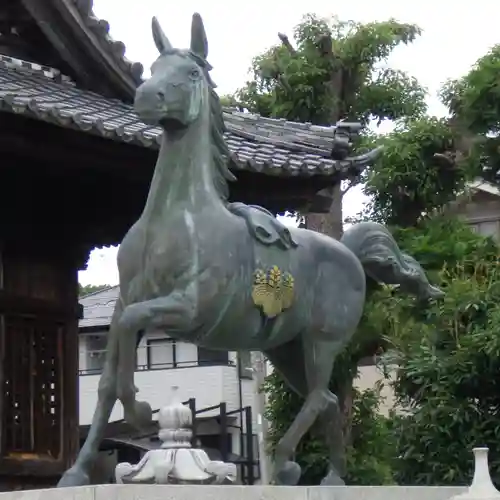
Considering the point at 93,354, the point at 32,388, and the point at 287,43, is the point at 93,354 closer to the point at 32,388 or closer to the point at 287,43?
the point at 287,43

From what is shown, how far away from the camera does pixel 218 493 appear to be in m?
5.00

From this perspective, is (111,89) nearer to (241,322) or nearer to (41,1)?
(41,1)

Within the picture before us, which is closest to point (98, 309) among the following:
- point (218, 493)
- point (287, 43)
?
point (287, 43)

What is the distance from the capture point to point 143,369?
91.2ft

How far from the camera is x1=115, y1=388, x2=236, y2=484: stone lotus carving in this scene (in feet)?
17.6

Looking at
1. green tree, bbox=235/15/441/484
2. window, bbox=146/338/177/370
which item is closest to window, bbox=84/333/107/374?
window, bbox=146/338/177/370

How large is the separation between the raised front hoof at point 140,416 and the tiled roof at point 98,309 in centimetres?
1919

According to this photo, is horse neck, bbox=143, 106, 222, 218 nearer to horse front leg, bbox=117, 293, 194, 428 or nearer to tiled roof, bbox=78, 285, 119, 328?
horse front leg, bbox=117, 293, 194, 428

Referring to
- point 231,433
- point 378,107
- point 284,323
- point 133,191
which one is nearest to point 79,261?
point 133,191

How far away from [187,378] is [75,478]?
2251cm

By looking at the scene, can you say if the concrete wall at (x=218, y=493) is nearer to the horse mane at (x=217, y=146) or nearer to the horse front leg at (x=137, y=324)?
the horse front leg at (x=137, y=324)

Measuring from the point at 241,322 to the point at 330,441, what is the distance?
3.43 ft

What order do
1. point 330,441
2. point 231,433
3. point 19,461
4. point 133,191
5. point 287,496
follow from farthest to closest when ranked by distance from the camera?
point 231,433
point 133,191
point 19,461
point 330,441
point 287,496

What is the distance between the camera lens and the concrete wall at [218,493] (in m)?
4.76
